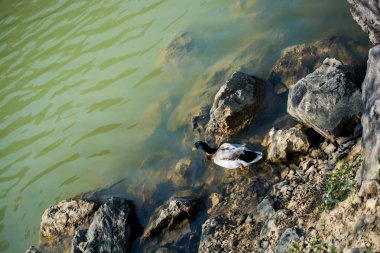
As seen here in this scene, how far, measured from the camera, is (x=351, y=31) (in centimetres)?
834

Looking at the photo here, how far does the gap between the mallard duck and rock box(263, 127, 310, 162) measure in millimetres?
307

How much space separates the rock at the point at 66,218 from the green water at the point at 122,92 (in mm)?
801

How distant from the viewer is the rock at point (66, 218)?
8.23m

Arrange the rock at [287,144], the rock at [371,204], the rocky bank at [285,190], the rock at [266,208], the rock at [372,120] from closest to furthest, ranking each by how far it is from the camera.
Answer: the rock at [371,204], the rock at [372,120], the rocky bank at [285,190], the rock at [266,208], the rock at [287,144]

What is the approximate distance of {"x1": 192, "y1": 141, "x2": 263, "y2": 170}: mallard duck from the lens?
7.22 meters

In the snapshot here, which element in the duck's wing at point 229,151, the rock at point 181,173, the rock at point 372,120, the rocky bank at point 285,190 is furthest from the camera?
the rock at point 181,173

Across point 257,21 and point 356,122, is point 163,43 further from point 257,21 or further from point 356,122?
point 356,122

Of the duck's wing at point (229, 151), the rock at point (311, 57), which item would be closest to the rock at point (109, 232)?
the duck's wing at point (229, 151)

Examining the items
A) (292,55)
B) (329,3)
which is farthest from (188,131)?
(329,3)

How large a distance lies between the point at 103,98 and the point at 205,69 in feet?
11.0

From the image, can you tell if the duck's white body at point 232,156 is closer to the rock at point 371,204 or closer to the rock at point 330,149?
the rock at point 330,149

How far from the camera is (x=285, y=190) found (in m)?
6.25

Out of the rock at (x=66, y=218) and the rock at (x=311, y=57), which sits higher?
the rock at (x=311, y=57)

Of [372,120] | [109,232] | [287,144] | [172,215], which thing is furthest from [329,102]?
[109,232]
